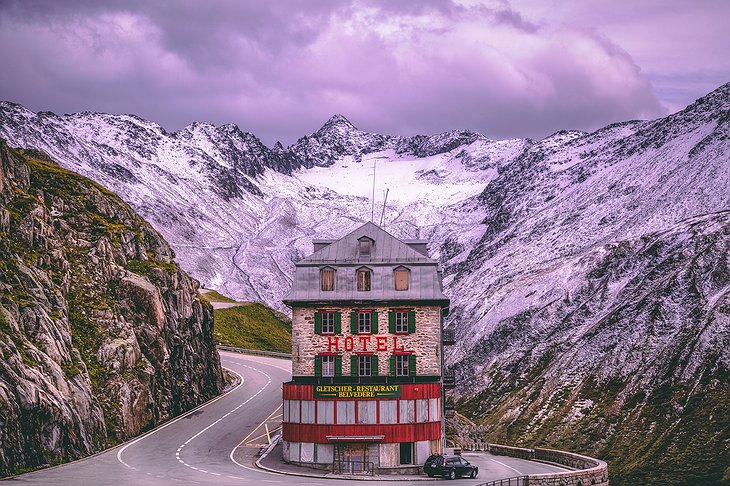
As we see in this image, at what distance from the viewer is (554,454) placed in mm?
70812

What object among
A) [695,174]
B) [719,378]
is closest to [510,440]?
[719,378]

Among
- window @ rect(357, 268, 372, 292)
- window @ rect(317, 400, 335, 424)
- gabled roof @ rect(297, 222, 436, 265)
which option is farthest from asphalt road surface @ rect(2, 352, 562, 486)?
gabled roof @ rect(297, 222, 436, 265)

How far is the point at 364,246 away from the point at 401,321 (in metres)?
6.42

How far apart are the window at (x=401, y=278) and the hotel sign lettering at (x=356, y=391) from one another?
25.7 feet

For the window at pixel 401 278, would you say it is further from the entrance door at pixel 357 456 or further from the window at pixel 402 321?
the entrance door at pixel 357 456

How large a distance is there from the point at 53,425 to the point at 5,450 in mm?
5352

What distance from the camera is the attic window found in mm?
70438

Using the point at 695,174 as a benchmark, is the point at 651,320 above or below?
below

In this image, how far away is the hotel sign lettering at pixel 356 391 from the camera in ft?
211

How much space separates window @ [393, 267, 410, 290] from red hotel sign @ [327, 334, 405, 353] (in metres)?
3.65

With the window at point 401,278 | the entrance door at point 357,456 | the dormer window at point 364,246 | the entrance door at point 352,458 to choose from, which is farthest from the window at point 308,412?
the dormer window at point 364,246

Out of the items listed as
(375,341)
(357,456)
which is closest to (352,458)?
(357,456)

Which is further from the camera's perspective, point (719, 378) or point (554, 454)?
point (719, 378)

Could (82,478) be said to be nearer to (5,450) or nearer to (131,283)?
(5,450)
